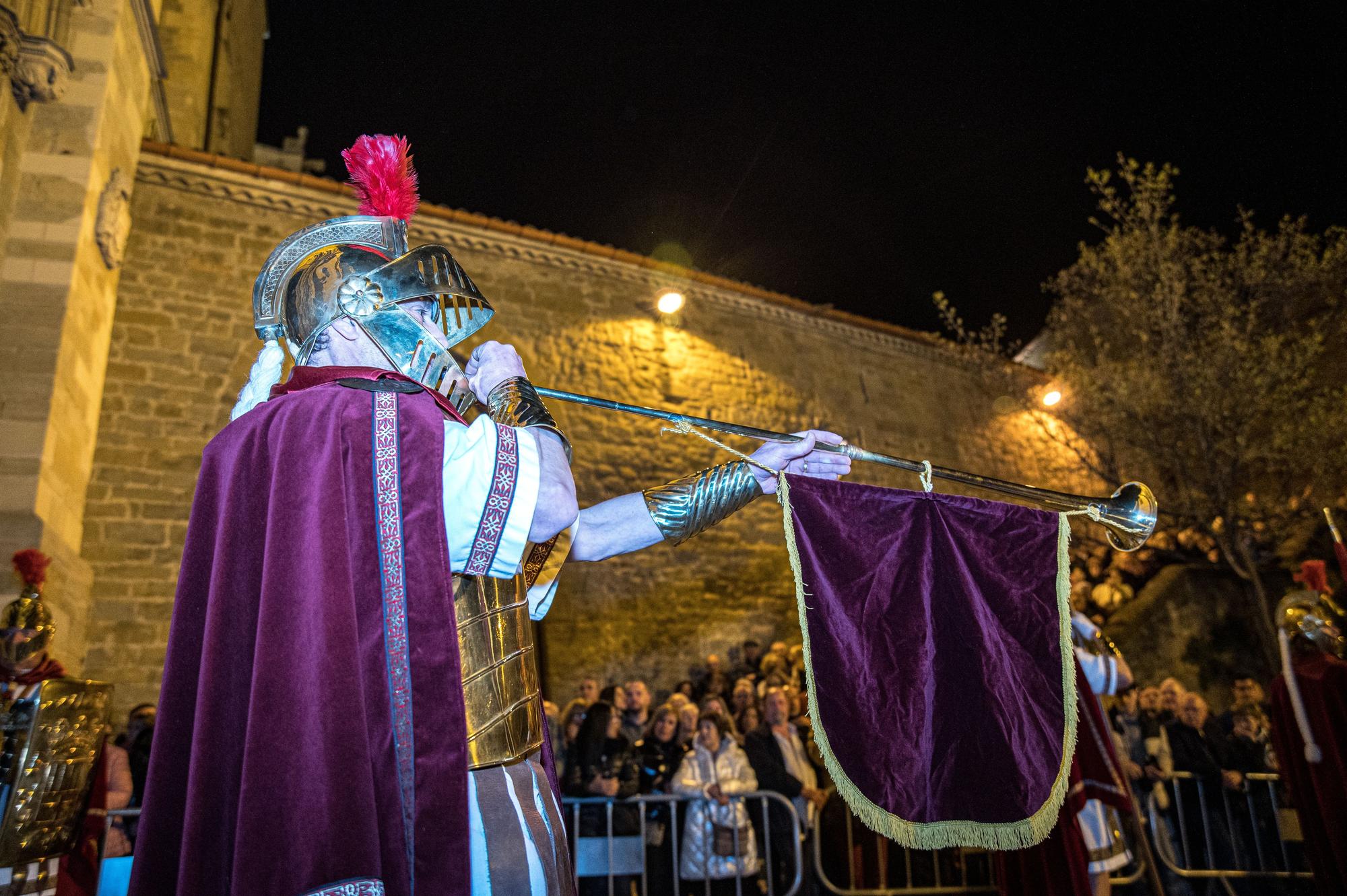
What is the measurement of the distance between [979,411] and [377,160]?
49.1 ft

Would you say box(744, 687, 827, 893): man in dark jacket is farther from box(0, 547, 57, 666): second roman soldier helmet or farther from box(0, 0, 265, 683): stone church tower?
box(0, 0, 265, 683): stone church tower

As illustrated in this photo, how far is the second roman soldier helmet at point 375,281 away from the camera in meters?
2.23

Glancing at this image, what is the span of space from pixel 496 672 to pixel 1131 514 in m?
2.33

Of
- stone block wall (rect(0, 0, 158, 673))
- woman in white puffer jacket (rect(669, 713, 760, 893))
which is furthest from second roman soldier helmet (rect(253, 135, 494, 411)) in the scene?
stone block wall (rect(0, 0, 158, 673))

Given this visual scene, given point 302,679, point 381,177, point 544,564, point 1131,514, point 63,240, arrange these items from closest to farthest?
point 302,679
point 544,564
point 381,177
point 1131,514
point 63,240

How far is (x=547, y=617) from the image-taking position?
9836mm

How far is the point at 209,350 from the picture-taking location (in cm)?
912

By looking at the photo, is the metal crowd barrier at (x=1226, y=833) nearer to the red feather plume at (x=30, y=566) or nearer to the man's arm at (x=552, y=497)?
the man's arm at (x=552, y=497)

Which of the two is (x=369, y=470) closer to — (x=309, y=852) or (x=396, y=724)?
(x=396, y=724)

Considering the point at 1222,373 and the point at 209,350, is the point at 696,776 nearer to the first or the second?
the point at 209,350

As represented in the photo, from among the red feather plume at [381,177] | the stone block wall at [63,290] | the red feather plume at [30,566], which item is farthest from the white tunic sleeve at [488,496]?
the stone block wall at [63,290]

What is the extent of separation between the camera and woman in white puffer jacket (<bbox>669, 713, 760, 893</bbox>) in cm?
582

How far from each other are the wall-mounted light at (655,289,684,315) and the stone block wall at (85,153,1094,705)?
249mm

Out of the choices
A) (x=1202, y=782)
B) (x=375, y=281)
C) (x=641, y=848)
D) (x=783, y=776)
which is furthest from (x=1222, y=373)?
(x=375, y=281)
